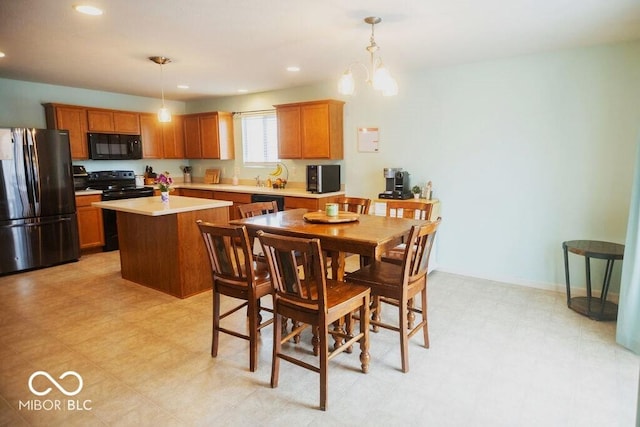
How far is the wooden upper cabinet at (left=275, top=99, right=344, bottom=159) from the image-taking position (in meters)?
4.99

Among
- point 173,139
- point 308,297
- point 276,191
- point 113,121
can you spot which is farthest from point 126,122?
point 308,297

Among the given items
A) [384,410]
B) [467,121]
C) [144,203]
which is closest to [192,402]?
[384,410]

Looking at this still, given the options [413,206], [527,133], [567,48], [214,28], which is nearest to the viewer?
[214,28]

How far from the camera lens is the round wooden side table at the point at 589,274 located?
311 cm

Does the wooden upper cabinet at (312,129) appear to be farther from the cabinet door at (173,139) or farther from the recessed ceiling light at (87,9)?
the recessed ceiling light at (87,9)

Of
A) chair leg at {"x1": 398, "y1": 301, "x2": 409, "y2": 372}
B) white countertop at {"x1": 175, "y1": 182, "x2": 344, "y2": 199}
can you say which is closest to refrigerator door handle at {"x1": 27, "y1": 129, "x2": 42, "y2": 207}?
white countertop at {"x1": 175, "y1": 182, "x2": 344, "y2": 199}

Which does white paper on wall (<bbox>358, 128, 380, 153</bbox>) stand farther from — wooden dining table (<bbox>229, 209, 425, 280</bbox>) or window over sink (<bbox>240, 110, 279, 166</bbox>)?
wooden dining table (<bbox>229, 209, 425, 280</bbox>)

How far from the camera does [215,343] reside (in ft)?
8.46

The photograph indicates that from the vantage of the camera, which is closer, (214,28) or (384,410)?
(384,410)

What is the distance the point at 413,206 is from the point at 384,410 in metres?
1.72

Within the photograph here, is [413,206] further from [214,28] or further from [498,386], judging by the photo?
[214,28]

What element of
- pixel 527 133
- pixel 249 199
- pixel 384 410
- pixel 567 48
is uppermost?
pixel 567 48

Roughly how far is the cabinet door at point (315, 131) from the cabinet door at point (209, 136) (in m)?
1.83

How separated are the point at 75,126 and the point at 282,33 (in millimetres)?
3877
